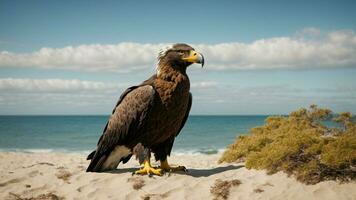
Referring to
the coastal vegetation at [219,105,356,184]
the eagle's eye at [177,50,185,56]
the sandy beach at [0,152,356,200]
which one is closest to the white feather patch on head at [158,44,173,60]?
the eagle's eye at [177,50,185,56]

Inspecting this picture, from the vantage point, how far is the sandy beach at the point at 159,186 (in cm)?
564

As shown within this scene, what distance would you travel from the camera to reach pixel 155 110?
610 cm

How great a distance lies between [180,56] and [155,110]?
3.41ft

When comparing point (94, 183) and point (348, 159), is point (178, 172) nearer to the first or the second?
point (94, 183)

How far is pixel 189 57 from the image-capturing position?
6.15 m

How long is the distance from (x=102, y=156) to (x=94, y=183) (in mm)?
669

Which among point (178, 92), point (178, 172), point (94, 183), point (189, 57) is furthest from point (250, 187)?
point (94, 183)

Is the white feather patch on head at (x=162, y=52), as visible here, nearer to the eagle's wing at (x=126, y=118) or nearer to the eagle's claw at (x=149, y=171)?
the eagle's wing at (x=126, y=118)

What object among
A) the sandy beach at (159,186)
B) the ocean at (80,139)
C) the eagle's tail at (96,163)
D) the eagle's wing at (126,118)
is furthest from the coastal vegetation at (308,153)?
the ocean at (80,139)

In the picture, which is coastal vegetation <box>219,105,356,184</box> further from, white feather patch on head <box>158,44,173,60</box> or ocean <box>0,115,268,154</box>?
ocean <box>0,115,268,154</box>

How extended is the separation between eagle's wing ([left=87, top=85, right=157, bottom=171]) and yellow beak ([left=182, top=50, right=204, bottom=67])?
82 centimetres

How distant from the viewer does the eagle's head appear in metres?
6.12

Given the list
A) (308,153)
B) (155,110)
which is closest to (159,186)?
(155,110)

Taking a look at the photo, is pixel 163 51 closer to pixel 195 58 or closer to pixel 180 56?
pixel 180 56
